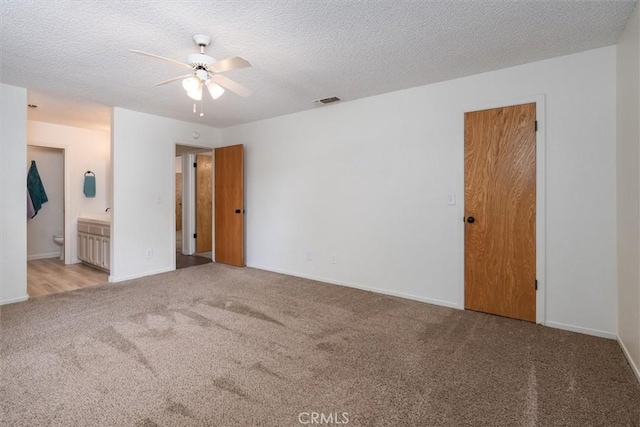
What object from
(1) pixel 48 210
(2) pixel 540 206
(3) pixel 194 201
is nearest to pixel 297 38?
(2) pixel 540 206

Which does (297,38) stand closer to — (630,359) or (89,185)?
(630,359)

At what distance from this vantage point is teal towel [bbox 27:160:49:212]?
554cm

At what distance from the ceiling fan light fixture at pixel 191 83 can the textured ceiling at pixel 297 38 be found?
269 millimetres

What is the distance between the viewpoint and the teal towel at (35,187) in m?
5.54

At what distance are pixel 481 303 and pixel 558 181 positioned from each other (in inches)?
52.1

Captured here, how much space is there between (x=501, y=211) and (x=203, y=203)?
5495mm

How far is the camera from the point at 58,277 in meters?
4.52

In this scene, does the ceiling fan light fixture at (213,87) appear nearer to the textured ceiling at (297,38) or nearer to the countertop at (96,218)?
the textured ceiling at (297,38)

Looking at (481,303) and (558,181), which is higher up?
(558,181)

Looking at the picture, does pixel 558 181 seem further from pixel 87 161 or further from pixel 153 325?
pixel 87 161

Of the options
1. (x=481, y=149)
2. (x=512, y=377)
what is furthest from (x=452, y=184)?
(x=512, y=377)

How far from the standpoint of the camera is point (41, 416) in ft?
5.50

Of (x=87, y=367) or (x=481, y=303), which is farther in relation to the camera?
(x=481, y=303)

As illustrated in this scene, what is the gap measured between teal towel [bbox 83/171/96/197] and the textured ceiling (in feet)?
8.00
